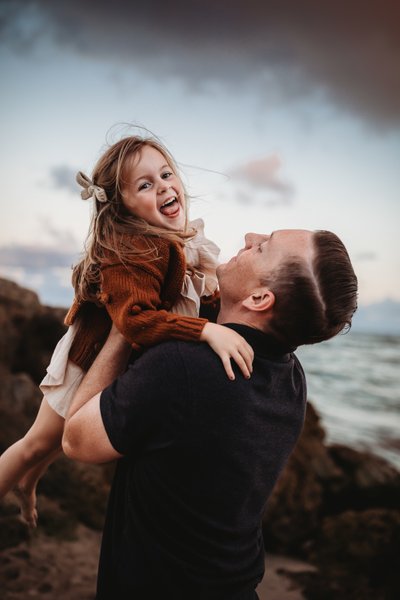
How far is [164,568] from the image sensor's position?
189 centimetres

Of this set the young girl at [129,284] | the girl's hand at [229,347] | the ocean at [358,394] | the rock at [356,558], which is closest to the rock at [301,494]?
the rock at [356,558]

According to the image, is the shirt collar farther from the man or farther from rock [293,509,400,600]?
rock [293,509,400,600]

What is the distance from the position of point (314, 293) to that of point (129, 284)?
2.49 ft

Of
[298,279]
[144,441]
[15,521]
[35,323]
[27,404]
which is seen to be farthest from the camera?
[35,323]

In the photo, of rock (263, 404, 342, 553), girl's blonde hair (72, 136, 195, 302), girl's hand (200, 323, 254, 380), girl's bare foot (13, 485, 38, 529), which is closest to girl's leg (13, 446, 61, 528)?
girl's bare foot (13, 485, 38, 529)

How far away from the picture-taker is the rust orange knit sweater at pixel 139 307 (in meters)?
1.93

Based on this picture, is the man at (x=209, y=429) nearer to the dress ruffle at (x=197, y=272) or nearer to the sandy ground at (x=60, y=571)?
the dress ruffle at (x=197, y=272)

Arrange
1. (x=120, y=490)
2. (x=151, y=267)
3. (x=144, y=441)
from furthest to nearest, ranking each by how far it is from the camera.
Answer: (x=151, y=267), (x=120, y=490), (x=144, y=441)

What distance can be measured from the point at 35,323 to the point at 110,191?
3.42 m

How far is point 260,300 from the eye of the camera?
199 cm

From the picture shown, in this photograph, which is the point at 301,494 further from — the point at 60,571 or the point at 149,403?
the point at 149,403

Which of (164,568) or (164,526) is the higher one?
(164,526)

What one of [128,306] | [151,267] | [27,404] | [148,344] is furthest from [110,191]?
[27,404]

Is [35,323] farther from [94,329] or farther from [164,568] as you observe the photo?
[164,568]
